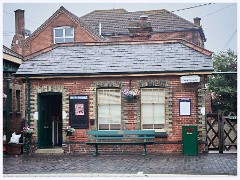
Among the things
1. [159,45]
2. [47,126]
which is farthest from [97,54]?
[47,126]

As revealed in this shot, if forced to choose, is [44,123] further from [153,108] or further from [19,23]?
[19,23]

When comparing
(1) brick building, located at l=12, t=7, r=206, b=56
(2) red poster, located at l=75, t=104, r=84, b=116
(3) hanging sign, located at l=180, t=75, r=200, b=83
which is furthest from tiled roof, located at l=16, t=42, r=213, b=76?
(1) brick building, located at l=12, t=7, r=206, b=56

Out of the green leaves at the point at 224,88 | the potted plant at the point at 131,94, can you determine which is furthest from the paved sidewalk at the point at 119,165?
the green leaves at the point at 224,88

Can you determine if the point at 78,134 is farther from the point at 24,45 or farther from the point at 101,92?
the point at 24,45

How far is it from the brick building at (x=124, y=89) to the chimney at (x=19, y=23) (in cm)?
1704

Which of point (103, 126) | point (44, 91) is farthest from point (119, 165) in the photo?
point (44, 91)

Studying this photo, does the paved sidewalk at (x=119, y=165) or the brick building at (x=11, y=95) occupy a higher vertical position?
the brick building at (x=11, y=95)

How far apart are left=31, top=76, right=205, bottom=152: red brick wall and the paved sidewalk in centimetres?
61

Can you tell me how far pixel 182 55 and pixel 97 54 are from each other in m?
3.47

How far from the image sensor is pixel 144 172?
1050 cm

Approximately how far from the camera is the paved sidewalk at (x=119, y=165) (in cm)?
1049

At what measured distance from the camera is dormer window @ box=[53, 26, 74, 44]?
30109 millimetres

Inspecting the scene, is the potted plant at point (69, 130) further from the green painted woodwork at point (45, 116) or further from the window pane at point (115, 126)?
the window pane at point (115, 126)

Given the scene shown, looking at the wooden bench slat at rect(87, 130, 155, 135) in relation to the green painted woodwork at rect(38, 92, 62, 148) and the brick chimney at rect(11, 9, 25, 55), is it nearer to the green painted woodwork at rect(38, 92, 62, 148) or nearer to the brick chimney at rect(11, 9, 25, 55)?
the green painted woodwork at rect(38, 92, 62, 148)
